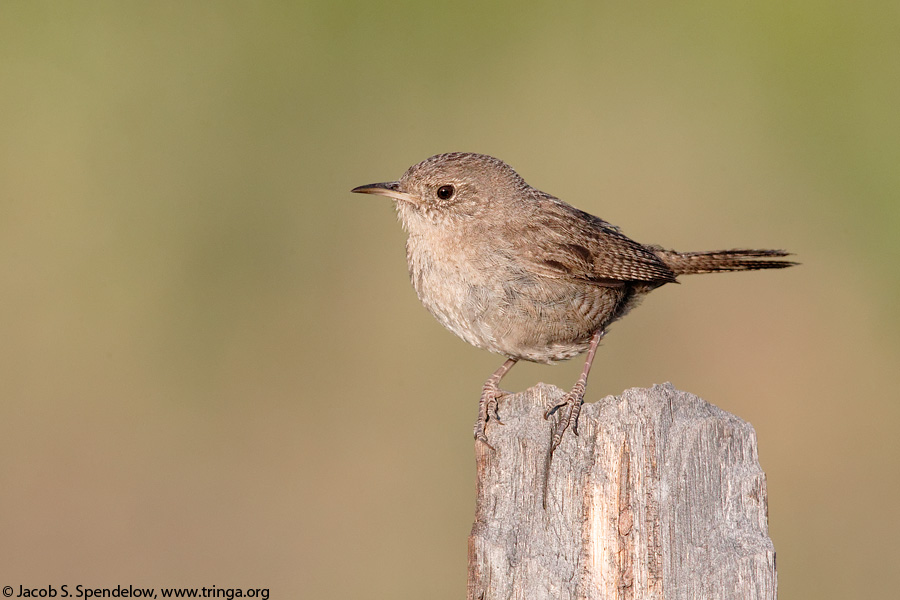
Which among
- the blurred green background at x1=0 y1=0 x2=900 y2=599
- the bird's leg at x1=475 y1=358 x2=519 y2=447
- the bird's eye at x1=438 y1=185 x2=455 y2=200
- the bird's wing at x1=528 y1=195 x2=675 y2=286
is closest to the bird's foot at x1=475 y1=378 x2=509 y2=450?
the bird's leg at x1=475 y1=358 x2=519 y2=447

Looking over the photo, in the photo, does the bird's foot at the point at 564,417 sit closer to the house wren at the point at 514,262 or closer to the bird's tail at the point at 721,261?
the house wren at the point at 514,262

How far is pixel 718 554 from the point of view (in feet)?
7.98

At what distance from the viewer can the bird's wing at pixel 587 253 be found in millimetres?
4289

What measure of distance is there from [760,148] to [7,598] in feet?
18.1

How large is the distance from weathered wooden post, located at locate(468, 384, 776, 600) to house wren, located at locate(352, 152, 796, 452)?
49.3 inches

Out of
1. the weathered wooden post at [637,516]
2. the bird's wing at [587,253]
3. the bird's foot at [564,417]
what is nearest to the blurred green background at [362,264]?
the bird's wing at [587,253]

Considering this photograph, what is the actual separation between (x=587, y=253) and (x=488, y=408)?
1177 millimetres

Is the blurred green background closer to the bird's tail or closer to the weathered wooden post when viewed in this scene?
the bird's tail

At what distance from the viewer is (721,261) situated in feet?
15.7

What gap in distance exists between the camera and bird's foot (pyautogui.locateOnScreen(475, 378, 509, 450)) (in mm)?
3061

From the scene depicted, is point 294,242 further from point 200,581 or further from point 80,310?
point 200,581

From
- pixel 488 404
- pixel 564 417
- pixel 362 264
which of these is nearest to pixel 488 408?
pixel 488 404

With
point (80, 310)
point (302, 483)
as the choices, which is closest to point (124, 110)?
point (80, 310)

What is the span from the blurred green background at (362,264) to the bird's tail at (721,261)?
150cm
